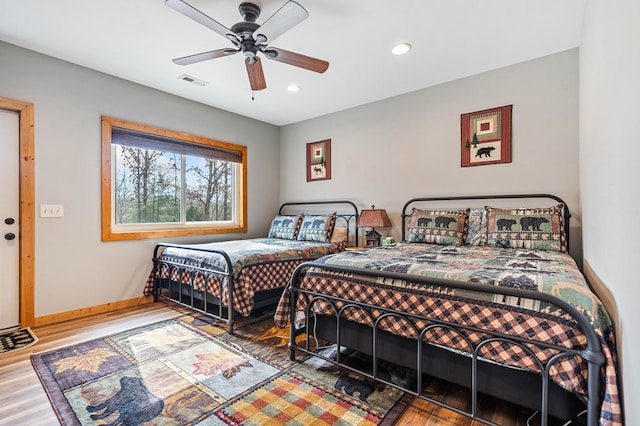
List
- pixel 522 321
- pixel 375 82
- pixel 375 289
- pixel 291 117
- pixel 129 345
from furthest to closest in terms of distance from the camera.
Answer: pixel 291 117, pixel 375 82, pixel 129 345, pixel 375 289, pixel 522 321

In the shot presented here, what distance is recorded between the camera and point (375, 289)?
1.75 m

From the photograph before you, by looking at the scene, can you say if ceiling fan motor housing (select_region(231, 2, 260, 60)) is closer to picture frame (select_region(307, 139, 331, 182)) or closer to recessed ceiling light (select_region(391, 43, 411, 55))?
recessed ceiling light (select_region(391, 43, 411, 55))

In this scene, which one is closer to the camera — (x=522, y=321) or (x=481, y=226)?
(x=522, y=321)

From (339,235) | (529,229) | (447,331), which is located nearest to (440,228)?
(529,229)

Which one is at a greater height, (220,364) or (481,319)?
(481,319)

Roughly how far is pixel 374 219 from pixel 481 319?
2.25 meters

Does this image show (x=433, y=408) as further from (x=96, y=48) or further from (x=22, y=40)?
(x=22, y=40)

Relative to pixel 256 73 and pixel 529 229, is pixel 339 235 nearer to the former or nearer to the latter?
pixel 529 229

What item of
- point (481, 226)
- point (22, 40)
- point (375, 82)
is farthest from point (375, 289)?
point (22, 40)

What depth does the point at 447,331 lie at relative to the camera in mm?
1501

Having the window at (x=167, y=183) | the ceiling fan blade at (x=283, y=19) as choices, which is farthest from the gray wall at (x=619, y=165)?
the window at (x=167, y=183)

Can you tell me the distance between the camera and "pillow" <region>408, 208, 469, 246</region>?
2.95 metres

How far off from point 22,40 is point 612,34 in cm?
400

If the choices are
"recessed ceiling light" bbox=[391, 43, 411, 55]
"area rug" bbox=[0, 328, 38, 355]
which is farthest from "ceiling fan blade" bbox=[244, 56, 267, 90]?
"area rug" bbox=[0, 328, 38, 355]
